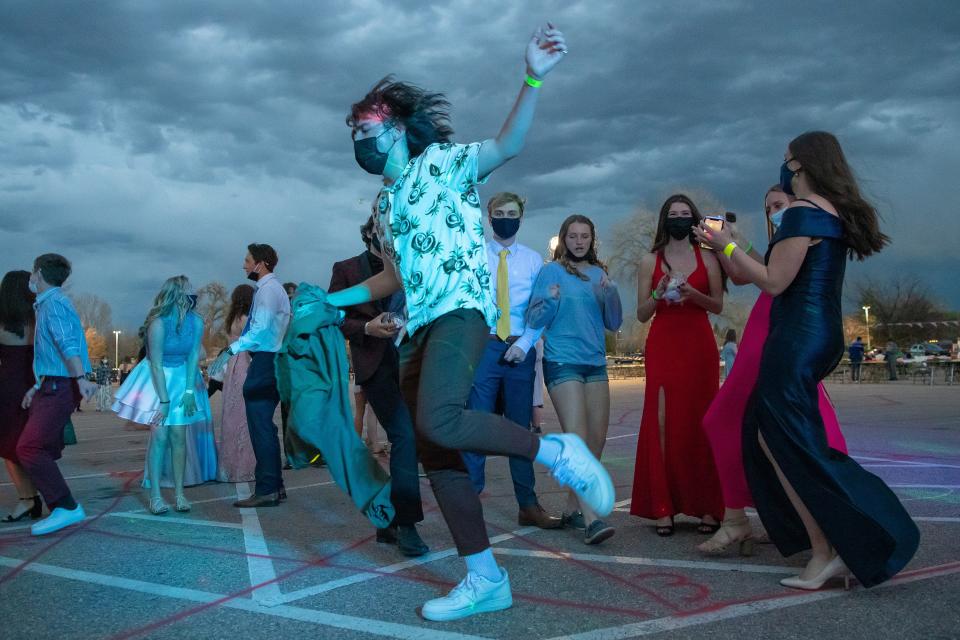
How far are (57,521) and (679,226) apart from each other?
4347mm

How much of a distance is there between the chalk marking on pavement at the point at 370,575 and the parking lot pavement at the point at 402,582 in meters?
0.01

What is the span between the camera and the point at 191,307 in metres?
6.83

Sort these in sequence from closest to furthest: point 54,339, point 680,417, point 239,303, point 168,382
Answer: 1. point 680,417
2. point 54,339
3. point 168,382
4. point 239,303

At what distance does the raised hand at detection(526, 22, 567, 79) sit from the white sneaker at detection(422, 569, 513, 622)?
1969 millimetres

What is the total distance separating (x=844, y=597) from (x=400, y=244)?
7.62ft

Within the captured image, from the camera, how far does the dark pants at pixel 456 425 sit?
10.6 feet

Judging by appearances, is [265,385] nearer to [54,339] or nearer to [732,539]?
[54,339]

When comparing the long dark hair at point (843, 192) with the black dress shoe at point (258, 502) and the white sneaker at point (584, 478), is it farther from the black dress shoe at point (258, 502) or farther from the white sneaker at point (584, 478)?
the black dress shoe at point (258, 502)

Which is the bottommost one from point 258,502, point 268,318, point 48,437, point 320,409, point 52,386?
point 258,502

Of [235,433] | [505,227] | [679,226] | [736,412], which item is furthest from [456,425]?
[235,433]

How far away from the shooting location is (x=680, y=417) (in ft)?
16.3

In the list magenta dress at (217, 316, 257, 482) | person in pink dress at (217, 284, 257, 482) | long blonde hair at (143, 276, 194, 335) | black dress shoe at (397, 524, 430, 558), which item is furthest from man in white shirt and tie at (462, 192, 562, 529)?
magenta dress at (217, 316, 257, 482)

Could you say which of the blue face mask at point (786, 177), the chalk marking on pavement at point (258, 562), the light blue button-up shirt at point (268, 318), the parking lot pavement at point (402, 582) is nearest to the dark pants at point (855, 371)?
the parking lot pavement at point (402, 582)

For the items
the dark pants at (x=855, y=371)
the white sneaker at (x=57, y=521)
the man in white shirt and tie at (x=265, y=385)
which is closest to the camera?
the white sneaker at (x=57, y=521)
